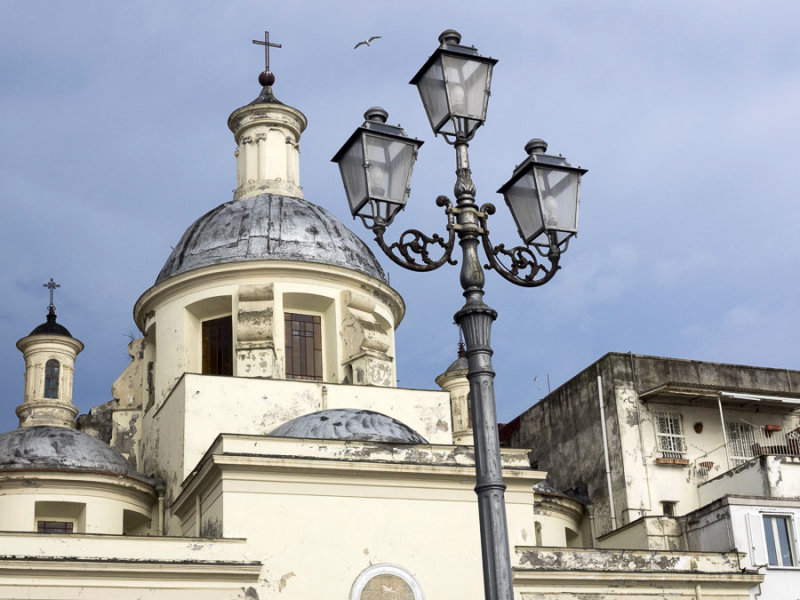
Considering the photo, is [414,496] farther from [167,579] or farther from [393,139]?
[393,139]

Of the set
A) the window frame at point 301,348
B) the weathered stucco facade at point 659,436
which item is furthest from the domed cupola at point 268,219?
the weathered stucco facade at point 659,436

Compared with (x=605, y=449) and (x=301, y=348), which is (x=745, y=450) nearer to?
(x=605, y=449)

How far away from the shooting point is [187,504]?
23188mm

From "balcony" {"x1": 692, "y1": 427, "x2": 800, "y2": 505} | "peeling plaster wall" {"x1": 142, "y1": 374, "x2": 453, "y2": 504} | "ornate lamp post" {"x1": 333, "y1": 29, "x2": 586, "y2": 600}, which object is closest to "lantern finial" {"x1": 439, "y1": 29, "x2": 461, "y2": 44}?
"ornate lamp post" {"x1": 333, "y1": 29, "x2": 586, "y2": 600}

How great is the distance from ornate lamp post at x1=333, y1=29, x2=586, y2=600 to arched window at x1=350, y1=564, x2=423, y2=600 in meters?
11.7

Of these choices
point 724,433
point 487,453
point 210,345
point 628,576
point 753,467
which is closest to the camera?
point 487,453

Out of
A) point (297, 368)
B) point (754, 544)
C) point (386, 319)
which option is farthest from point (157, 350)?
point (754, 544)

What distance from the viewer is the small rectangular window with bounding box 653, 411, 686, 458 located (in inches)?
1289

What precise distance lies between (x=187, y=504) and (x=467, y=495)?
5.56 metres

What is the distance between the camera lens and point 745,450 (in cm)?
3350

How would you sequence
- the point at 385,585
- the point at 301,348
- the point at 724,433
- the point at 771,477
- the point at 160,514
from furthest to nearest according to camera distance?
the point at 724,433 < the point at 771,477 < the point at 301,348 < the point at 160,514 < the point at 385,585

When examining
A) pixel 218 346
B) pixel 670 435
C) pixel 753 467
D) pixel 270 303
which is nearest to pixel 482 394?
pixel 270 303

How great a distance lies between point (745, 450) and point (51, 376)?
1936cm

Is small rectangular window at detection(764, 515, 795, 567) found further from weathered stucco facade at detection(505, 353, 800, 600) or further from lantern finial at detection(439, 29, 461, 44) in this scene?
lantern finial at detection(439, 29, 461, 44)
